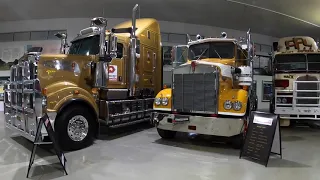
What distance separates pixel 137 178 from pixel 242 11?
10411mm

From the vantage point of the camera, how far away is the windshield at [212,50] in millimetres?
5934

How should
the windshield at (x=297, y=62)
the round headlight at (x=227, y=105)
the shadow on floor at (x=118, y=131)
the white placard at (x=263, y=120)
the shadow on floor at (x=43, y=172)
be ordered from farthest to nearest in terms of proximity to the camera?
the windshield at (x=297, y=62) → the shadow on floor at (x=118, y=131) → the round headlight at (x=227, y=105) → the white placard at (x=263, y=120) → the shadow on floor at (x=43, y=172)

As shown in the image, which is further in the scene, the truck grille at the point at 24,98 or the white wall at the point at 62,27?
the white wall at the point at 62,27

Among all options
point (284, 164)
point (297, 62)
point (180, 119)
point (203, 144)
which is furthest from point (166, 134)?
point (297, 62)

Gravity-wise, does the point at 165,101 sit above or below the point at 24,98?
below

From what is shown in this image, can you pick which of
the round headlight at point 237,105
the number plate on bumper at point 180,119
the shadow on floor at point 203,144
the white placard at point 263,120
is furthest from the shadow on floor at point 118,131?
the white placard at point 263,120

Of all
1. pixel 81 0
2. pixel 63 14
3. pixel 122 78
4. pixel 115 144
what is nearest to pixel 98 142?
pixel 115 144

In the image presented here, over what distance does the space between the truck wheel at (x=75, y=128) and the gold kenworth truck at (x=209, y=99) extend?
1386 mm

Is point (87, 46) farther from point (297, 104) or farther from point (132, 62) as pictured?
point (297, 104)

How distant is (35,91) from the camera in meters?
4.45

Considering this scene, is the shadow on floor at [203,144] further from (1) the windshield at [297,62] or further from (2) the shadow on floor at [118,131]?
(1) the windshield at [297,62]

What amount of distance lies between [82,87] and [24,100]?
44.8 inches

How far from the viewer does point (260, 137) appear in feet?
13.9

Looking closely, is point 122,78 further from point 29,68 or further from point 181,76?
point 29,68
